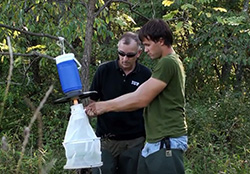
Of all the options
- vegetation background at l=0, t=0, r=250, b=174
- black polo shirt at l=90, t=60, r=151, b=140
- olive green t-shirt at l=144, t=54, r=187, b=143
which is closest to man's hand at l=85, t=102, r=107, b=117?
olive green t-shirt at l=144, t=54, r=187, b=143

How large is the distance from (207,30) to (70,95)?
15.4 feet

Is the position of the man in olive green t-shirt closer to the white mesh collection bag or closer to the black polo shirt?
the white mesh collection bag

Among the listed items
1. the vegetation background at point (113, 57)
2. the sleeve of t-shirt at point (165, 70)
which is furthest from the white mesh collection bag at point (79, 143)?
the vegetation background at point (113, 57)

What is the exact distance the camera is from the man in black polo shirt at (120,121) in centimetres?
369

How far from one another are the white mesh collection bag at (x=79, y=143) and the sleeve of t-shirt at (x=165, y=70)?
0.54 meters

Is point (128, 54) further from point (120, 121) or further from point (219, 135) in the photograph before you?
point (219, 135)

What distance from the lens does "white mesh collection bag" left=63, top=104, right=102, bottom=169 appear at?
2.90 m

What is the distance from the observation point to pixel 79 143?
2.89 meters

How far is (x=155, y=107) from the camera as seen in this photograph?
10.1 ft

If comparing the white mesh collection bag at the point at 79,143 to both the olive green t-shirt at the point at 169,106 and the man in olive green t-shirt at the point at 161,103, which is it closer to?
the man in olive green t-shirt at the point at 161,103

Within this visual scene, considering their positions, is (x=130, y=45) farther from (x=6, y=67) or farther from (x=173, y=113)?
(x=6, y=67)

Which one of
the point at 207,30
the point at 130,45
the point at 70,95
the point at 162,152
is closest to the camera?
the point at 70,95

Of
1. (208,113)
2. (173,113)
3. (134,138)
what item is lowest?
(208,113)

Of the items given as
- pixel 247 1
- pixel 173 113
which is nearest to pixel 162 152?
pixel 173 113
